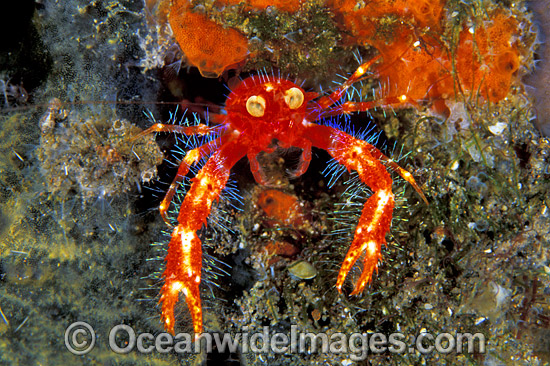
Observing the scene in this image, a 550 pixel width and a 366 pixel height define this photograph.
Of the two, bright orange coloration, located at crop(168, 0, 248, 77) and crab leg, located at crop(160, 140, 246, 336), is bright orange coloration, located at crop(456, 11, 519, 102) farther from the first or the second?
crab leg, located at crop(160, 140, 246, 336)

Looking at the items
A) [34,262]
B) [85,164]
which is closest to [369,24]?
[85,164]

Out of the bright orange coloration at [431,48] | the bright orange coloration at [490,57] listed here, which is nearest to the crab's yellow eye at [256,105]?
the bright orange coloration at [431,48]

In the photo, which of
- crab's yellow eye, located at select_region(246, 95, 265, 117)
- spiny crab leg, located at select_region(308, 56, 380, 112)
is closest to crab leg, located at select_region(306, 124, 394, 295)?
spiny crab leg, located at select_region(308, 56, 380, 112)

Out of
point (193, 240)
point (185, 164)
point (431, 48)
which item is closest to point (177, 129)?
point (185, 164)

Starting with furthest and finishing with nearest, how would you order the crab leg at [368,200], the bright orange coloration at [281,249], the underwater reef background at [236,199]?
the bright orange coloration at [281,249] → the underwater reef background at [236,199] → the crab leg at [368,200]

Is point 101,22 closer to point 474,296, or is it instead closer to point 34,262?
point 34,262

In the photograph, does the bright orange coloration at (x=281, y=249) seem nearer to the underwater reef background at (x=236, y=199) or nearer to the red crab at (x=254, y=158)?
the underwater reef background at (x=236, y=199)
